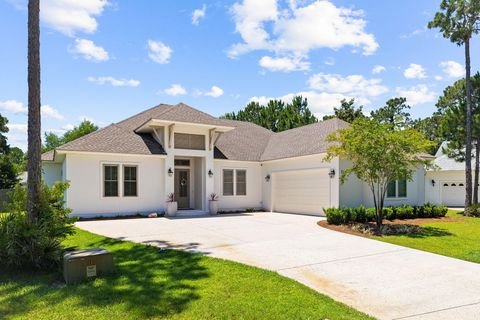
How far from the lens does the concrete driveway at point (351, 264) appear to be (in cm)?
501

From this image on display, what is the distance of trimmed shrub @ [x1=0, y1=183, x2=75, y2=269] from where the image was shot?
6.61 m

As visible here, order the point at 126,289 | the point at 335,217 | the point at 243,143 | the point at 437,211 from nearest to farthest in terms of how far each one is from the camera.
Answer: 1. the point at 126,289
2. the point at 335,217
3. the point at 437,211
4. the point at 243,143

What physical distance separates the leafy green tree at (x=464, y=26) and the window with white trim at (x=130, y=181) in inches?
687

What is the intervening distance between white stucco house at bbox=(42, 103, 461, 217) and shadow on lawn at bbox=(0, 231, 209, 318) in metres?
9.68

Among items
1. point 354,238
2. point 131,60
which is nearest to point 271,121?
point 131,60

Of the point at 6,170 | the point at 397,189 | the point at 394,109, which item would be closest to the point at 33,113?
the point at 397,189

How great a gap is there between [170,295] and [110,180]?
12.4 metres

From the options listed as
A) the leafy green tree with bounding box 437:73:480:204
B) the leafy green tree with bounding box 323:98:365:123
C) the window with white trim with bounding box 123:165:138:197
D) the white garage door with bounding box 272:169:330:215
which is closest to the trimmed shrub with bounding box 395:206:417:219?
the white garage door with bounding box 272:169:330:215

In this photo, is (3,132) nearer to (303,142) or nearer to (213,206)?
(213,206)

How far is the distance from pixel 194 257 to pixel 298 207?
11.4 metres

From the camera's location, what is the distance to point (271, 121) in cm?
4016

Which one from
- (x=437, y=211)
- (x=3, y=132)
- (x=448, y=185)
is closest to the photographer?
(x=437, y=211)

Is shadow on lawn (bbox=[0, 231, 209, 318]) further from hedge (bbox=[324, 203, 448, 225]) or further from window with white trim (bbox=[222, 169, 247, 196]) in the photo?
window with white trim (bbox=[222, 169, 247, 196])

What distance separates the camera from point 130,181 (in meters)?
16.8
